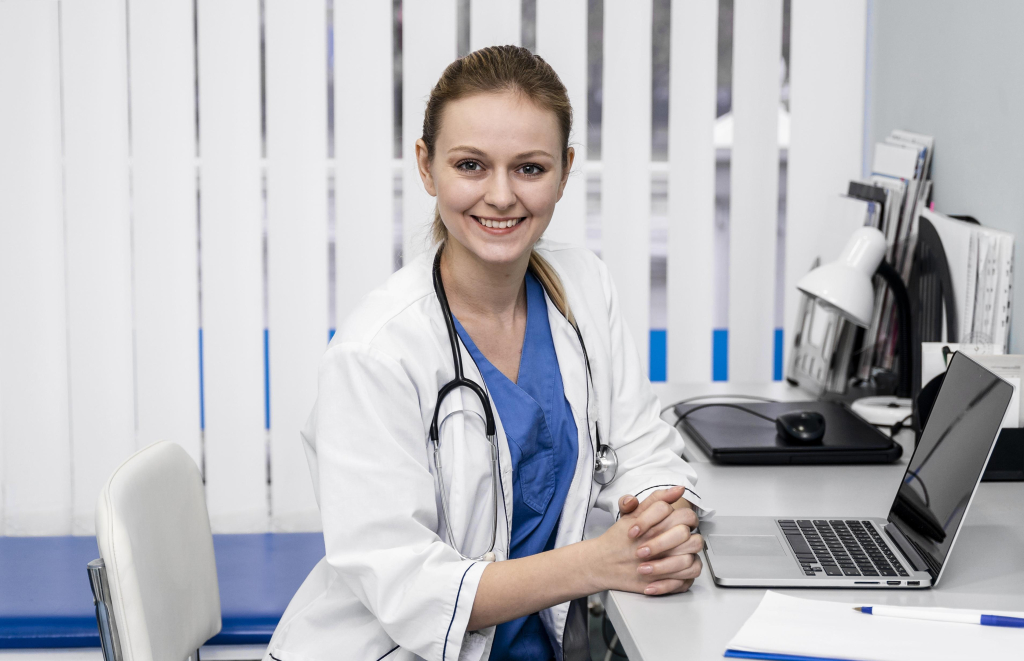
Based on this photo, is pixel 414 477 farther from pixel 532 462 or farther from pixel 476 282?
pixel 476 282

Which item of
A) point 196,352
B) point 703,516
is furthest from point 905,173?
point 196,352

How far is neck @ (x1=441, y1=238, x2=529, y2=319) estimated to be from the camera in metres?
1.21

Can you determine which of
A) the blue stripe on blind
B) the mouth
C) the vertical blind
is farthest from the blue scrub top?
the blue stripe on blind

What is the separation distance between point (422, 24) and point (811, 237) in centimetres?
115

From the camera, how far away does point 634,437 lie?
1.25 m

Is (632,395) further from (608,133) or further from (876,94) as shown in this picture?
(876,94)

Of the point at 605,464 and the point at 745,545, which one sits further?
the point at 605,464

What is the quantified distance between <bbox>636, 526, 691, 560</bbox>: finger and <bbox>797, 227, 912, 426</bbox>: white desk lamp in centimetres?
78

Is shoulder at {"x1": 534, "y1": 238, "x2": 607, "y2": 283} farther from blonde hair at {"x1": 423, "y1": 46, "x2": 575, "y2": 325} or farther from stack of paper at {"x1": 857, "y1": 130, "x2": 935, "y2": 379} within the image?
stack of paper at {"x1": 857, "y1": 130, "x2": 935, "y2": 379}

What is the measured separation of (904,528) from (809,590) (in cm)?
21

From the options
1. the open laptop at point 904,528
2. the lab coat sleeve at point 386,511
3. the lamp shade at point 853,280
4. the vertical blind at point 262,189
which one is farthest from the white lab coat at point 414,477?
the vertical blind at point 262,189

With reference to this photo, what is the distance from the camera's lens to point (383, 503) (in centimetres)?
97

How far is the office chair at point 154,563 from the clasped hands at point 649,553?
20.7 inches

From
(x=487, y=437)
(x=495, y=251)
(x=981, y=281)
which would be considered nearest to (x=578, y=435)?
(x=487, y=437)
